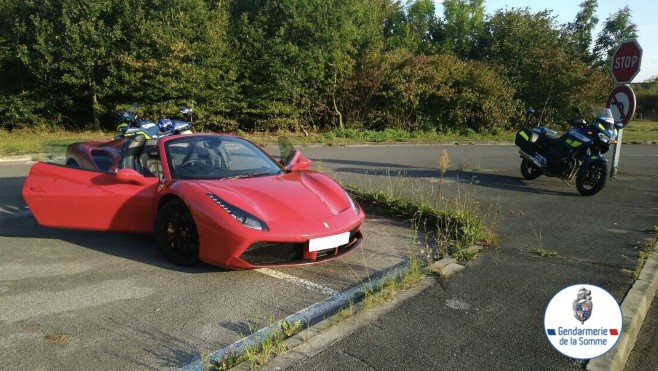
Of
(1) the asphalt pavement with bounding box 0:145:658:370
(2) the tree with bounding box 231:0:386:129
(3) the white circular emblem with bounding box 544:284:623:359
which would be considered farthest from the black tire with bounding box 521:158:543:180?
(2) the tree with bounding box 231:0:386:129

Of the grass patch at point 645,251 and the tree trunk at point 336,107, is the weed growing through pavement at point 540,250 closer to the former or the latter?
the grass patch at point 645,251

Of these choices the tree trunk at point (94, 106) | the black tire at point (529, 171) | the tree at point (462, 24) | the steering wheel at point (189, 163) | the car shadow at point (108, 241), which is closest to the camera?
the car shadow at point (108, 241)

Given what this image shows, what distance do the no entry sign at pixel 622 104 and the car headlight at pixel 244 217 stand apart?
24.9ft

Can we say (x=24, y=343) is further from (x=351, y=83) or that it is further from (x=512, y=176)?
(x=351, y=83)

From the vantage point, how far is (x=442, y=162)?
18.4 feet

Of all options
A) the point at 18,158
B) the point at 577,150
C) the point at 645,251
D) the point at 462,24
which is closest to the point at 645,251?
the point at 645,251

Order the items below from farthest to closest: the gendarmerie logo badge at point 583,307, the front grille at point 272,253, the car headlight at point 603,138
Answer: the car headlight at point 603,138 < the front grille at point 272,253 < the gendarmerie logo badge at point 583,307

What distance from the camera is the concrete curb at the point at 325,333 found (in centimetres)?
275

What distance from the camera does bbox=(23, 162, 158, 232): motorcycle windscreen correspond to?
187 inches

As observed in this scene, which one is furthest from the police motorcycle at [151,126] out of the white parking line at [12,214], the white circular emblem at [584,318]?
the white circular emblem at [584,318]

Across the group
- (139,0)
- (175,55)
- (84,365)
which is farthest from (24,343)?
(139,0)

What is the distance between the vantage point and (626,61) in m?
8.75

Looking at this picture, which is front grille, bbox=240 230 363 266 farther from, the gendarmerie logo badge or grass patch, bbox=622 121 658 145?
grass patch, bbox=622 121 658 145

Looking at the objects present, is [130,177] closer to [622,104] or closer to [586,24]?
[622,104]
